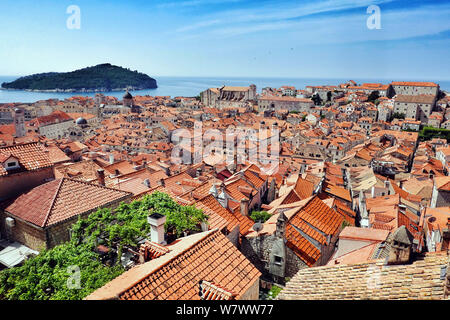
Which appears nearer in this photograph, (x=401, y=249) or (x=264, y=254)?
(x=401, y=249)

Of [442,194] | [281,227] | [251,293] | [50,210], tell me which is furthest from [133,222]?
[442,194]

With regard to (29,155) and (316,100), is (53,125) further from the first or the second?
(316,100)

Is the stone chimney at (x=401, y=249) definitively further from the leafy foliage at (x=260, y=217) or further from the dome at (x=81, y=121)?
the dome at (x=81, y=121)

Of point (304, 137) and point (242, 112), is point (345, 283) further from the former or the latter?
point (242, 112)

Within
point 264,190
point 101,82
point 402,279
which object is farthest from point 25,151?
point 101,82
